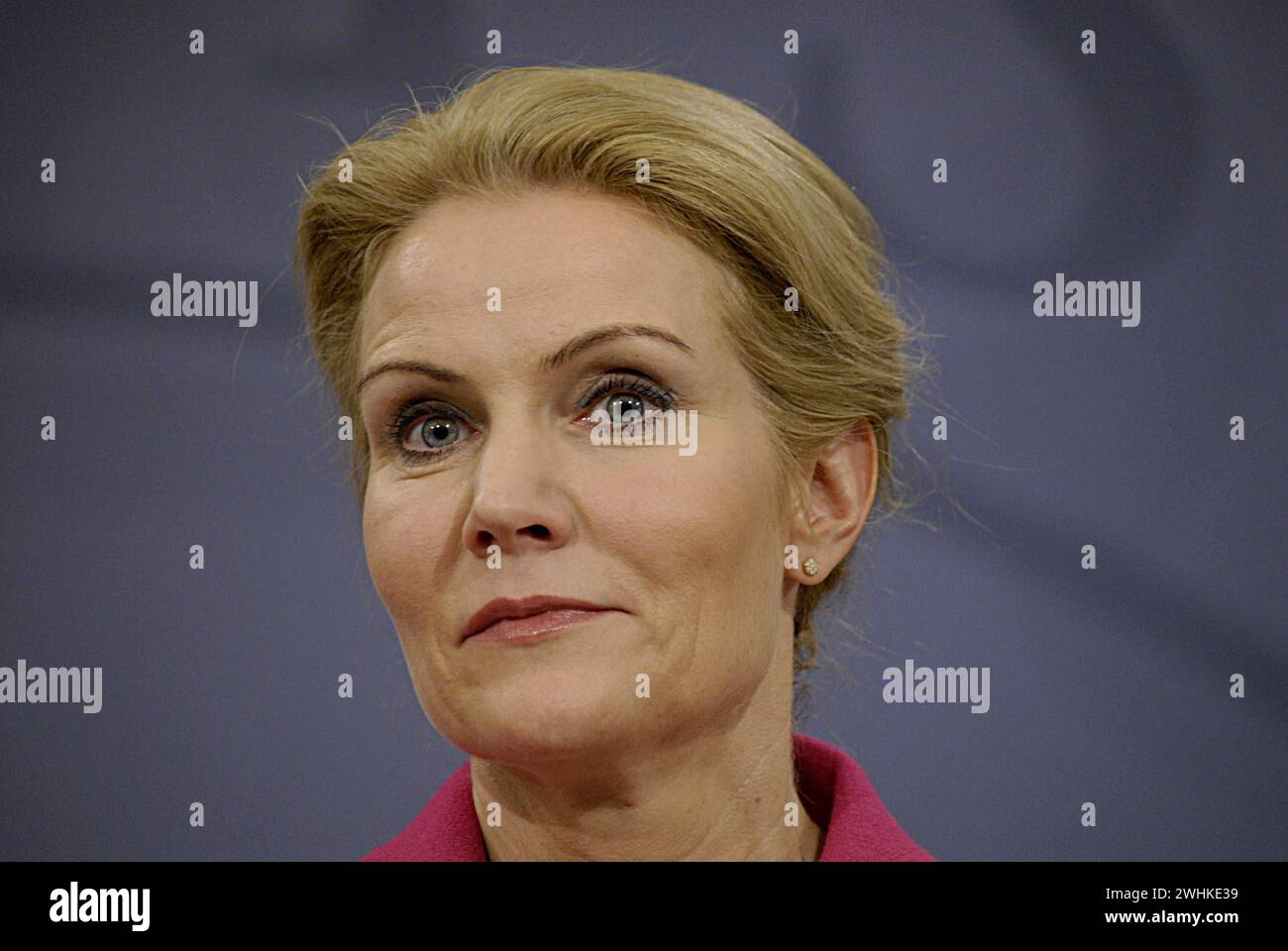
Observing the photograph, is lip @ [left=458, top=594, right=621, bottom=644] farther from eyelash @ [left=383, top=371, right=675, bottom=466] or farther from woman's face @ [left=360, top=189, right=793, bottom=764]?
eyelash @ [left=383, top=371, right=675, bottom=466]

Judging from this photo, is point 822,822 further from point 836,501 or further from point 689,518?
point 689,518

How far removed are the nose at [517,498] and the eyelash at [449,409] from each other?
8 cm

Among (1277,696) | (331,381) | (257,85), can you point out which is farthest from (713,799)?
(257,85)

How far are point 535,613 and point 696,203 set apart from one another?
52 cm

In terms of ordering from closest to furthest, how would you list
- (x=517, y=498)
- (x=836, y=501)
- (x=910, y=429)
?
(x=517, y=498)
(x=836, y=501)
(x=910, y=429)

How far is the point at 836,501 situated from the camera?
1856 millimetres

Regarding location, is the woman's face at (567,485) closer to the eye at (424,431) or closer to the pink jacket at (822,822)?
the eye at (424,431)

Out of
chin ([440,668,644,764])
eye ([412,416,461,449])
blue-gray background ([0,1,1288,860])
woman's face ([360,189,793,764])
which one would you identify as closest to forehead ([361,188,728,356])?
woman's face ([360,189,793,764])

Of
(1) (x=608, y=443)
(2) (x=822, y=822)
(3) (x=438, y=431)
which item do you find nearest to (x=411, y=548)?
(3) (x=438, y=431)

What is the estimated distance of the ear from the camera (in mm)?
1822

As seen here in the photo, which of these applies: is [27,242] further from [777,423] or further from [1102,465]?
[1102,465]

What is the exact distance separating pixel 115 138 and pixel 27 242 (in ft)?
0.73

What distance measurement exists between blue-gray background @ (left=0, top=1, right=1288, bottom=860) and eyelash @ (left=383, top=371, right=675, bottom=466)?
44cm
